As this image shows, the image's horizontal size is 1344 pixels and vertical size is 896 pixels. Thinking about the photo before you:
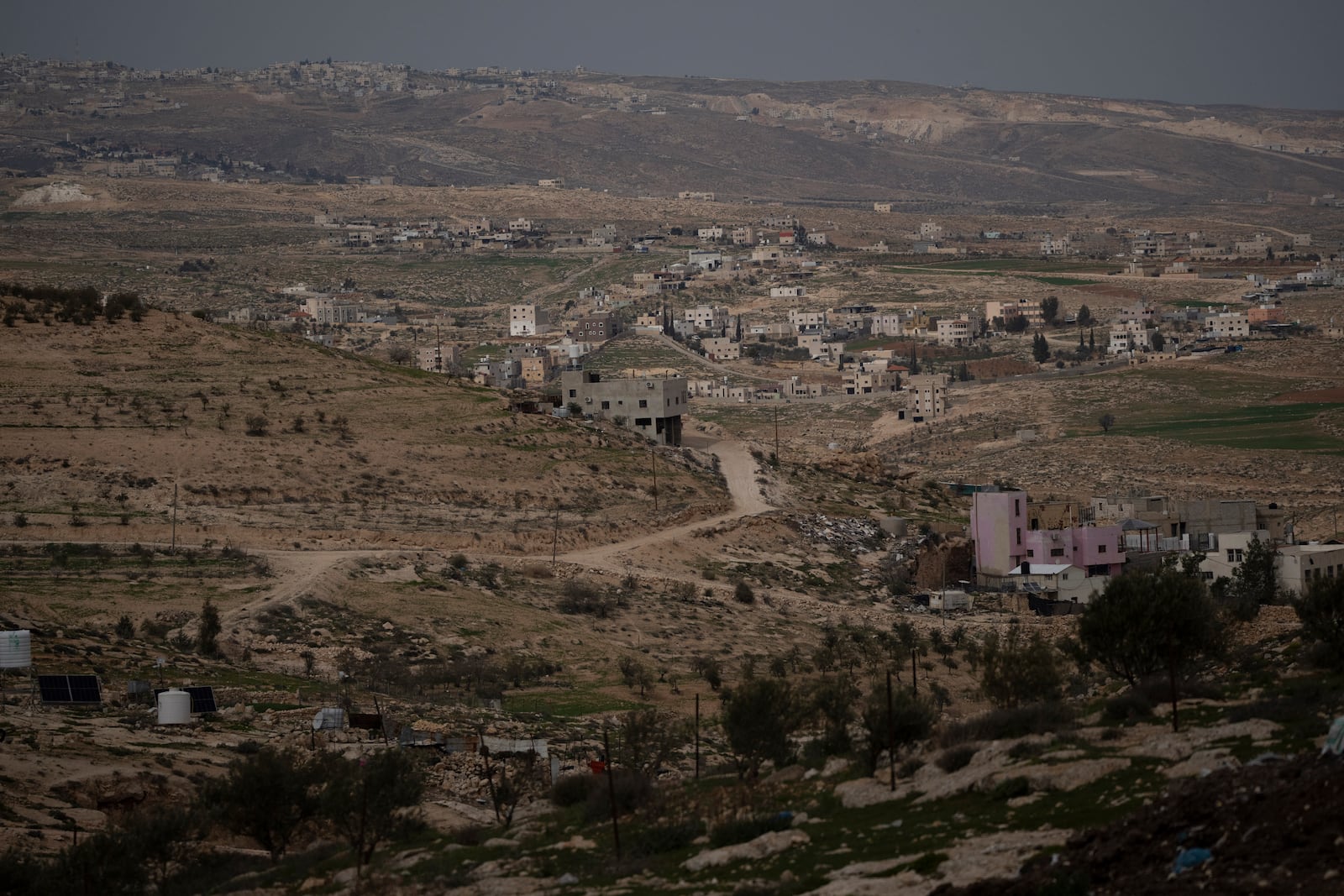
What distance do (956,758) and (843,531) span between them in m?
34.6

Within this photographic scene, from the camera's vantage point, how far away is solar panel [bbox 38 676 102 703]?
98.6 feet

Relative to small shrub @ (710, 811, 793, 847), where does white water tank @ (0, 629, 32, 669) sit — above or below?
below

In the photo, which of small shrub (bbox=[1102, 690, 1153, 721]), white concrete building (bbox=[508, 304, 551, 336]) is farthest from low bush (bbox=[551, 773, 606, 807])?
white concrete building (bbox=[508, 304, 551, 336])

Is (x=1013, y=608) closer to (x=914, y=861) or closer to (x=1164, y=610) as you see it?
(x=1164, y=610)

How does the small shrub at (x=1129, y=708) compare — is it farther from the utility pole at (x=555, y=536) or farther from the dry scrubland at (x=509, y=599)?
the utility pole at (x=555, y=536)

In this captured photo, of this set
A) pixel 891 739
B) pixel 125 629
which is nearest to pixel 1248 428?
pixel 125 629

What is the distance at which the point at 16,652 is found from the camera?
31.3 m

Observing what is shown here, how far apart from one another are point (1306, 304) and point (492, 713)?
120 m

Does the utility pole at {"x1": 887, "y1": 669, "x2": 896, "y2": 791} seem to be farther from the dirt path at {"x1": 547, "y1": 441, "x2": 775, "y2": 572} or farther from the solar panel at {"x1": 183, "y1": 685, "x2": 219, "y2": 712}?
the dirt path at {"x1": 547, "y1": 441, "x2": 775, "y2": 572}

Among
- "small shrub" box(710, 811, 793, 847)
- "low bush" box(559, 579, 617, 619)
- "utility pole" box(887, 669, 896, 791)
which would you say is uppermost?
"utility pole" box(887, 669, 896, 791)

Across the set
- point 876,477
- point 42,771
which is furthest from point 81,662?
point 876,477

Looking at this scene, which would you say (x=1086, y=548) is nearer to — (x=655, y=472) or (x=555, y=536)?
(x=555, y=536)

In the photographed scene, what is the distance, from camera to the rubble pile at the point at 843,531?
54188mm

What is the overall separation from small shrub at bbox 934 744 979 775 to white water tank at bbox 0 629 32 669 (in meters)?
17.0
